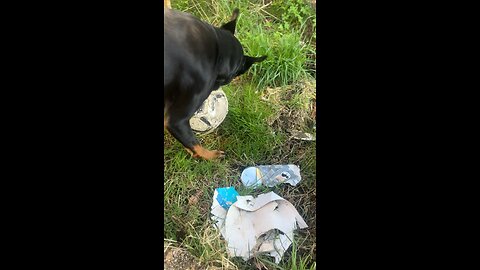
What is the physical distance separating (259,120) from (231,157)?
35 cm

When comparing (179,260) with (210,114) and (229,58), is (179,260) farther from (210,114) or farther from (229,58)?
(229,58)

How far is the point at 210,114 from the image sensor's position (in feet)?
9.66

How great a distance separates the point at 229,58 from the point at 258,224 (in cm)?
109

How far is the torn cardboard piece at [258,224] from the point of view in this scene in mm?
2631

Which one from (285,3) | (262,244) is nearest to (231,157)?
(262,244)

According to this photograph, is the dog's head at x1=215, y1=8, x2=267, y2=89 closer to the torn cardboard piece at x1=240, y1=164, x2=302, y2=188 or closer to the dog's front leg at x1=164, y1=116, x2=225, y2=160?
the dog's front leg at x1=164, y1=116, x2=225, y2=160

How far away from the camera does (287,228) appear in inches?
106

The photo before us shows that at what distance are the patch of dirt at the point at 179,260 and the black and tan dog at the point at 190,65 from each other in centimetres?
67

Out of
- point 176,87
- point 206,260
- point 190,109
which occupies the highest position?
point 176,87

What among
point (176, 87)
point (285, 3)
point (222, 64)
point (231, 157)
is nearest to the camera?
point (176, 87)

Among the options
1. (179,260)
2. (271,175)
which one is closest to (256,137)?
(271,175)

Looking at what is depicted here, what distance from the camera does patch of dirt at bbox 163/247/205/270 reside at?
2.61 meters

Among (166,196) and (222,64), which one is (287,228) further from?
(222,64)

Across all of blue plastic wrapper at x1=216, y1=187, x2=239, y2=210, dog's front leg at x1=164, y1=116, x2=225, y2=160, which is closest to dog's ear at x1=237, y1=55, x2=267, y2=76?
dog's front leg at x1=164, y1=116, x2=225, y2=160
